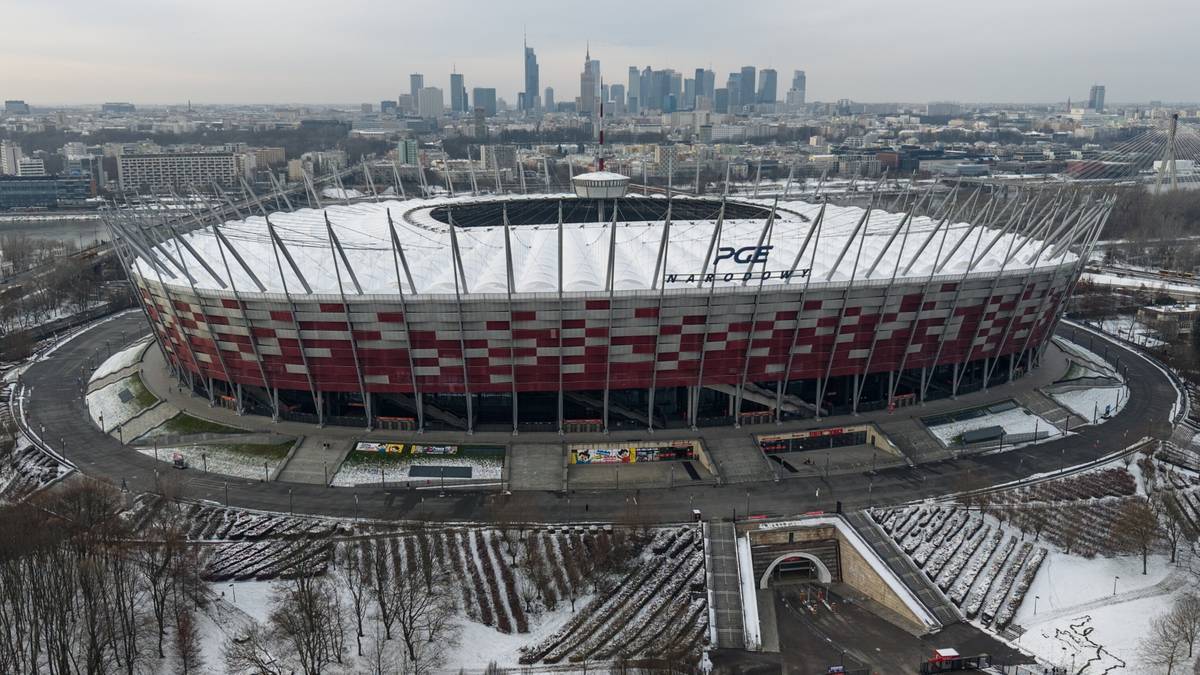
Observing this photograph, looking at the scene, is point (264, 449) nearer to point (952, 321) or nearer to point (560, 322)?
point (560, 322)

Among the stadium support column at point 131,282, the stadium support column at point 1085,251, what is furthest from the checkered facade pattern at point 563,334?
the stadium support column at point 1085,251

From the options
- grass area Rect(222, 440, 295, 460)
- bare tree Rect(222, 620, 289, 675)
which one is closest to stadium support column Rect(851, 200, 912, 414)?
grass area Rect(222, 440, 295, 460)

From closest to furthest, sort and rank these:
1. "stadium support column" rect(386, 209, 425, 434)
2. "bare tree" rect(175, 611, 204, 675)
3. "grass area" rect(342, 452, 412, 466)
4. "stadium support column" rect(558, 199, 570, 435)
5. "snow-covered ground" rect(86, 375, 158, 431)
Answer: "bare tree" rect(175, 611, 204, 675) < "stadium support column" rect(386, 209, 425, 434) < "stadium support column" rect(558, 199, 570, 435) < "grass area" rect(342, 452, 412, 466) < "snow-covered ground" rect(86, 375, 158, 431)

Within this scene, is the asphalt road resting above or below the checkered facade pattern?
below

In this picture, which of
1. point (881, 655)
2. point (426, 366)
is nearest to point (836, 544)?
point (881, 655)

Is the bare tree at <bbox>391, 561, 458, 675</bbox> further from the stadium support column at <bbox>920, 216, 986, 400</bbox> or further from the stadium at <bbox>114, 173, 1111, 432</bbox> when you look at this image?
the stadium support column at <bbox>920, 216, 986, 400</bbox>

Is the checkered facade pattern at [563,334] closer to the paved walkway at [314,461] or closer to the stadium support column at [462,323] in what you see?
the stadium support column at [462,323]

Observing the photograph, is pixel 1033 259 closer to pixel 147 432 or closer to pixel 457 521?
pixel 457 521
